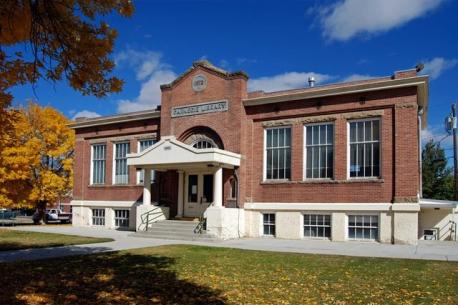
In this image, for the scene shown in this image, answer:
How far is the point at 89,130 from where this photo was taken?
30.1 m

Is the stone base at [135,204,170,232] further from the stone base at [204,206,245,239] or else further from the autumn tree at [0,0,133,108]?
the autumn tree at [0,0,133,108]

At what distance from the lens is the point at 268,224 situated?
2209 centimetres

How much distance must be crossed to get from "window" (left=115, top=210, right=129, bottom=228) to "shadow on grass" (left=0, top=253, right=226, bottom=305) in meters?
14.9

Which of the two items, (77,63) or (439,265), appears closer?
(77,63)

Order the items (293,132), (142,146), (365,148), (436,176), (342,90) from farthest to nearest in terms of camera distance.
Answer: (436,176)
(142,146)
(293,132)
(342,90)
(365,148)

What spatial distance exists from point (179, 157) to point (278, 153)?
4663mm

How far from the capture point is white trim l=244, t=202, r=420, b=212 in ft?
61.0

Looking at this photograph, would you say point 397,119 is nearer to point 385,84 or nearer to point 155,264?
point 385,84

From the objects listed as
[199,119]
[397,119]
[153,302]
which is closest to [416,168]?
[397,119]

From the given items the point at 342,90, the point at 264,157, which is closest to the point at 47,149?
the point at 264,157

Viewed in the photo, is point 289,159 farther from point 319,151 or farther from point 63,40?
point 63,40

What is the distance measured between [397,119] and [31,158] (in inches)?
836

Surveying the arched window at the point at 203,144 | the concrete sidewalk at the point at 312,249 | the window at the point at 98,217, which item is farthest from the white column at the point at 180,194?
the window at the point at 98,217

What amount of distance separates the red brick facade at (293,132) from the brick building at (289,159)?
0.04m
